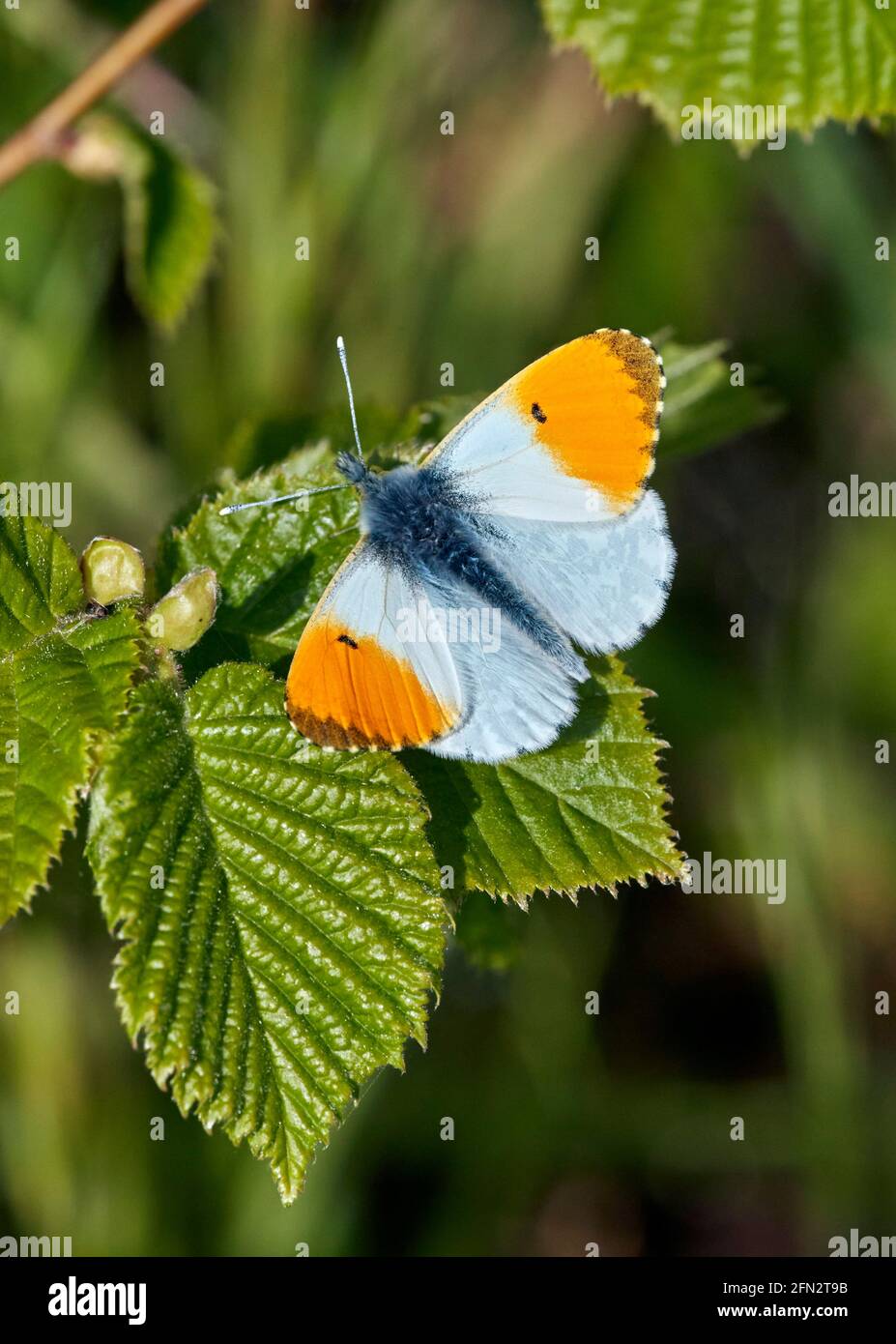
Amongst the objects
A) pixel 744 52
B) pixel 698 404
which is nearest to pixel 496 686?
pixel 698 404

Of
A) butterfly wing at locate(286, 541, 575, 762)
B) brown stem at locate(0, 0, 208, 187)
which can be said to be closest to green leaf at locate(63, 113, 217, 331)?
brown stem at locate(0, 0, 208, 187)

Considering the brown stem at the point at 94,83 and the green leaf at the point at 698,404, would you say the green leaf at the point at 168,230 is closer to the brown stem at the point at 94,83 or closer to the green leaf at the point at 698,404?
the brown stem at the point at 94,83

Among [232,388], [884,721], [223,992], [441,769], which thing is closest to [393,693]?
[441,769]

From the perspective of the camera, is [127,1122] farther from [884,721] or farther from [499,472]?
[884,721]

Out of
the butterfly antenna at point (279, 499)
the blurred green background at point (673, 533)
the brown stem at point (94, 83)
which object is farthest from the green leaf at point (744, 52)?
the blurred green background at point (673, 533)

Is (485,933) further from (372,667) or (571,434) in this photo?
(571,434)
